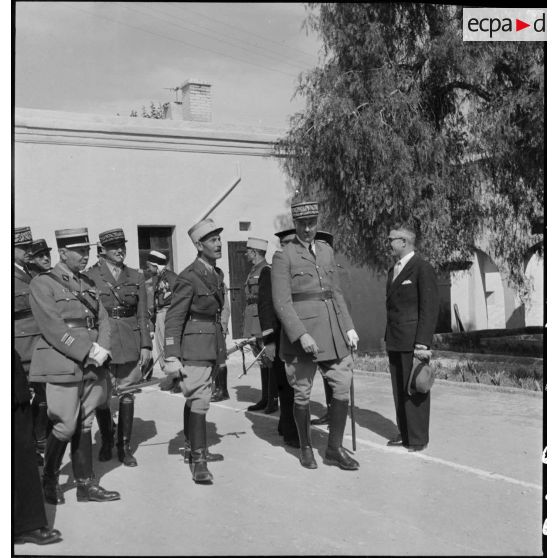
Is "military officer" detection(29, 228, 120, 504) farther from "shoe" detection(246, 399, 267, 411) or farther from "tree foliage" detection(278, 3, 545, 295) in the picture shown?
"tree foliage" detection(278, 3, 545, 295)

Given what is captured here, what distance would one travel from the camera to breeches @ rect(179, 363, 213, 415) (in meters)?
5.62

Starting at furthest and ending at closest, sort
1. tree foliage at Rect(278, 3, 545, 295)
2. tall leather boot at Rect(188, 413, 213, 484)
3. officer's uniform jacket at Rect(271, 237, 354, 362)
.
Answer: tree foliage at Rect(278, 3, 545, 295) < officer's uniform jacket at Rect(271, 237, 354, 362) < tall leather boot at Rect(188, 413, 213, 484)

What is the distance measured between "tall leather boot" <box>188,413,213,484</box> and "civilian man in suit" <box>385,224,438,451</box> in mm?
1867

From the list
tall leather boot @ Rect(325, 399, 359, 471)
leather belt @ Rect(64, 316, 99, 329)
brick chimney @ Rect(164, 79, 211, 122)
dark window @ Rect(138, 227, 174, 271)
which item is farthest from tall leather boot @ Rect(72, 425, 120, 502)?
brick chimney @ Rect(164, 79, 211, 122)

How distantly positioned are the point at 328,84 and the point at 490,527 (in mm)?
8640

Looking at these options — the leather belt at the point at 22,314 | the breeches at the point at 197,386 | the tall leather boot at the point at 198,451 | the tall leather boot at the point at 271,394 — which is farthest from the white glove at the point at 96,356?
the tall leather boot at the point at 271,394

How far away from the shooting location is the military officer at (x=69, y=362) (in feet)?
16.2

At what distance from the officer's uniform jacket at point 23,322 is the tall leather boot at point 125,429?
1.01 meters

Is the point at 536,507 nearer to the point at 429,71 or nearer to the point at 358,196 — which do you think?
the point at 358,196

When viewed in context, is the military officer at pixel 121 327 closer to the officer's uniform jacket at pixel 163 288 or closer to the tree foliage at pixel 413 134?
the officer's uniform jacket at pixel 163 288

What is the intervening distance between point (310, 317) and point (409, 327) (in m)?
1.04

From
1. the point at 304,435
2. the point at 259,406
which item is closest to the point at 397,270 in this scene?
the point at 304,435

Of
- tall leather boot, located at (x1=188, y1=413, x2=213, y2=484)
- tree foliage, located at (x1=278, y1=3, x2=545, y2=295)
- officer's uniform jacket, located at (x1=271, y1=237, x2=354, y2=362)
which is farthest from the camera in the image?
tree foliage, located at (x1=278, y1=3, x2=545, y2=295)

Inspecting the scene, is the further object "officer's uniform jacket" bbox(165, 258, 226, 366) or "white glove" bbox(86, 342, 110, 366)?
"officer's uniform jacket" bbox(165, 258, 226, 366)
